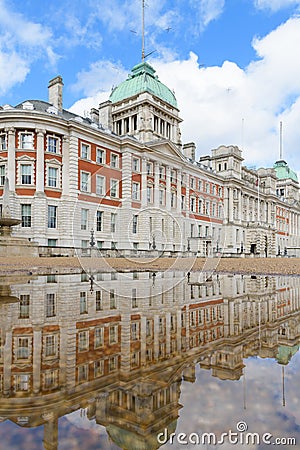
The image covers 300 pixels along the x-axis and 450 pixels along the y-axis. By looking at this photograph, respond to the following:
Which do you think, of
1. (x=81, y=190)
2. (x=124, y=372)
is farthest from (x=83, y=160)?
(x=124, y=372)

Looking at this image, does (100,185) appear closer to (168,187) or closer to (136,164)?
(136,164)

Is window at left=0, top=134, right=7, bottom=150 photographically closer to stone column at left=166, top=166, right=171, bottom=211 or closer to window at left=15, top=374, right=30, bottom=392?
stone column at left=166, top=166, right=171, bottom=211

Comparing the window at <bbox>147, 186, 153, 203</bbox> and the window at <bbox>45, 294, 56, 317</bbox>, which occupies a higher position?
the window at <bbox>147, 186, 153, 203</bbox>

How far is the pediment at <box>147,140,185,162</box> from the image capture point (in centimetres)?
3919

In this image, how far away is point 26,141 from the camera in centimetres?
2977

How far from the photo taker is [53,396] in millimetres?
1854

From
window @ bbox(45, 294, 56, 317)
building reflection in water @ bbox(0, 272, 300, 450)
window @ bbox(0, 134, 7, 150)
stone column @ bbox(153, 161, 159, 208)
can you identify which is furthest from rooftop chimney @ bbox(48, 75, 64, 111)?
building reflection in water @ bbox(0, 272, 300, 450)

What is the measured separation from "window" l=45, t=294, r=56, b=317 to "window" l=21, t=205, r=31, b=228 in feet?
82.6

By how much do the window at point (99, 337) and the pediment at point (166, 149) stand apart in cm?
3667

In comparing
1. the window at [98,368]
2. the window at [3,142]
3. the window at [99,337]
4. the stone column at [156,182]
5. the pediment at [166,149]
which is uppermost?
the pediment at [166,149]

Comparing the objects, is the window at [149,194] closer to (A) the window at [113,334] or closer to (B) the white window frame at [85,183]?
(B) the white window frame at [85,183]

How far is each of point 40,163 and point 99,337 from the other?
1140 inches

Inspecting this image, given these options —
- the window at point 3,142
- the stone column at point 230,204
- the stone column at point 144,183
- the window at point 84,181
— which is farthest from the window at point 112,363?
the stone column at point 230,204

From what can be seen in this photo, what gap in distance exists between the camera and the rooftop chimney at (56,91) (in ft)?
117
